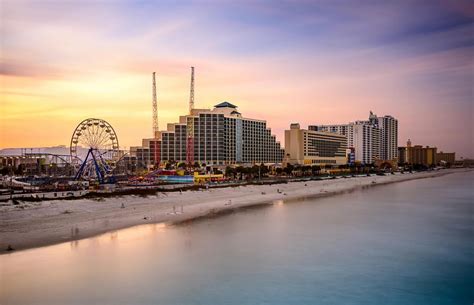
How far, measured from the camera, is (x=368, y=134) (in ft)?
629

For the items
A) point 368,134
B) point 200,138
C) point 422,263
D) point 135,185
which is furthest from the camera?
point 368,134

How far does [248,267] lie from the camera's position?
20094 millimetres

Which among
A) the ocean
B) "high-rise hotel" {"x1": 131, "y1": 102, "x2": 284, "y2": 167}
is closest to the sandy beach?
the ocean

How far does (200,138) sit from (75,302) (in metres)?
89.4

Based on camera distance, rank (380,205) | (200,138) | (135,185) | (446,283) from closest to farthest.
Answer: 1. (446,283)
2. (380,205)
3. (135,185)
4. (200,138)

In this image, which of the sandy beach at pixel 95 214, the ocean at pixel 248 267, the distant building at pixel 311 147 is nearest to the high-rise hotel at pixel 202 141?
the distant building at pixel 311 147

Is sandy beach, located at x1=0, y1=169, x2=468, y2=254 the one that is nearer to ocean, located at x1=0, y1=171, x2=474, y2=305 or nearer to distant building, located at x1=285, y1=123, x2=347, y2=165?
ocean, located at x1=0, y1=171, x2=474, y2=305

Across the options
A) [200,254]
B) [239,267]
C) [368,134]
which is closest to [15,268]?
[200,254]

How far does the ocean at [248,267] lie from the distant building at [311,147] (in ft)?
311

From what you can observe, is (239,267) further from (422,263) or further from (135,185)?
(135,185)

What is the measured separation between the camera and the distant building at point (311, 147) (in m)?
127

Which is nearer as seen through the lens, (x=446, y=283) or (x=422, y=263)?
(x=446, y=283)

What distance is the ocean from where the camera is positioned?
1629 cm

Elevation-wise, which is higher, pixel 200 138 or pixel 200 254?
pixel 200 138
